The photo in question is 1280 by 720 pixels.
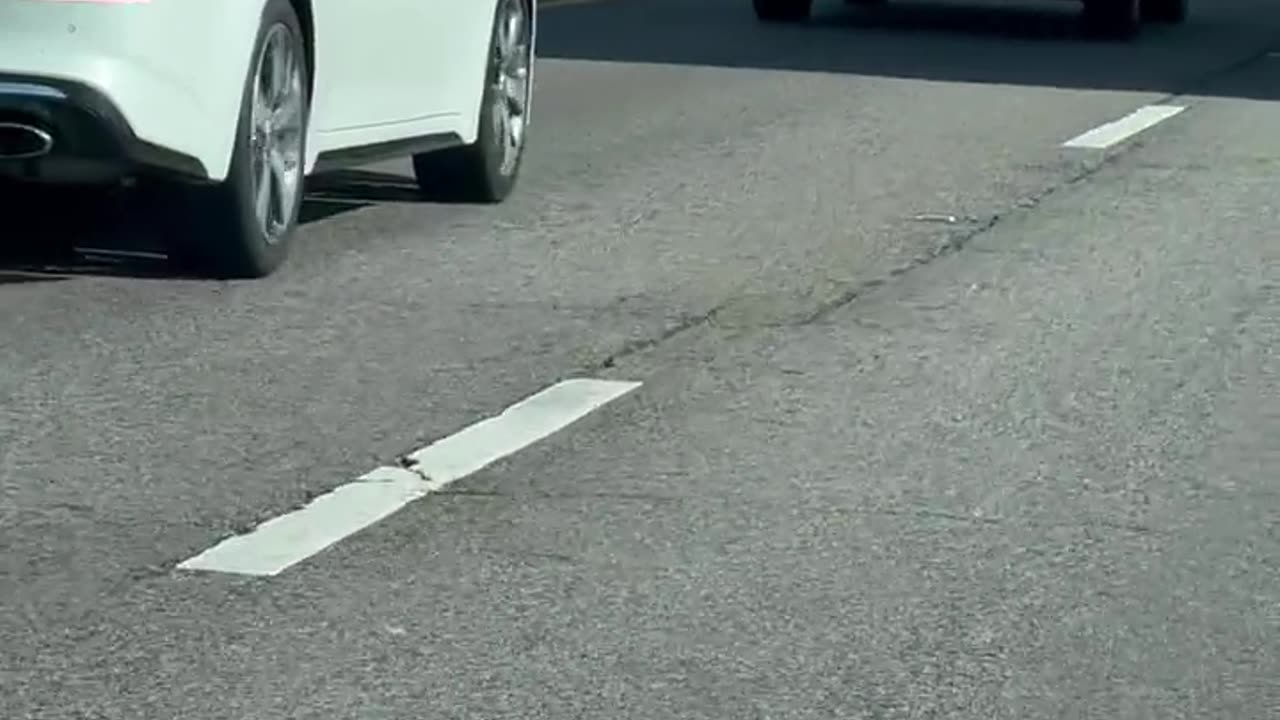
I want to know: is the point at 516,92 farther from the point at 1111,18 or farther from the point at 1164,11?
the point at 1164,11

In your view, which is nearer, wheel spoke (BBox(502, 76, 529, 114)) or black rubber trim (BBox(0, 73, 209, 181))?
black rubber trim (BBox(0, 73, 209, 181))

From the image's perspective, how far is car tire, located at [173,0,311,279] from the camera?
9.68 m

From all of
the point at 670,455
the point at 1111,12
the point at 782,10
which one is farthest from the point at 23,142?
the point at 782,10

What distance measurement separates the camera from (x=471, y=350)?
29.6 feet

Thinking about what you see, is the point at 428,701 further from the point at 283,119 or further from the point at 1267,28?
the point at 1267,28

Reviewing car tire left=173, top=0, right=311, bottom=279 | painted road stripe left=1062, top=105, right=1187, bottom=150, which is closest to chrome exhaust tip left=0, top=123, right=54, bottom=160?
car tire left=173, top=0, right=311, bottom=279

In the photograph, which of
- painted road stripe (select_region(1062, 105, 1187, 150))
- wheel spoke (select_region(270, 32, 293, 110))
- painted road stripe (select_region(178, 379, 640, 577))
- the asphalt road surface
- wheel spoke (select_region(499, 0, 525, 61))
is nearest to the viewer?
the asphalt road surface

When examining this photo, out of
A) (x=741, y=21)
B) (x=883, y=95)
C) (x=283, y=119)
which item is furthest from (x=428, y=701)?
(x=741, y=21)

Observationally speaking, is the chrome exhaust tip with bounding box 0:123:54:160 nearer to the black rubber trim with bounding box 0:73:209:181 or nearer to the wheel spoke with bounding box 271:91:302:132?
the black rubber trim with bounding box 0:73:209:181

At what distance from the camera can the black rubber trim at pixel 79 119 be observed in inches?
360

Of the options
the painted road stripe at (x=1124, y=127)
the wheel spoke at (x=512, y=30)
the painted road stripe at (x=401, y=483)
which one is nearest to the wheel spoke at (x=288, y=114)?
the painted road stripe at (x=401, y=483)

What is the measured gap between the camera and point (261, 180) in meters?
9.93

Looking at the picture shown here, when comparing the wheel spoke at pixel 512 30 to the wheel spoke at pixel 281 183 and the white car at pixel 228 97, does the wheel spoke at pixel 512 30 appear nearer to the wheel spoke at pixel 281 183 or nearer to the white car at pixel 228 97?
the white car at pixel 228 97

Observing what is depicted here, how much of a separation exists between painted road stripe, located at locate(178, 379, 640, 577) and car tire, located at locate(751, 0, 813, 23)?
15.8m
